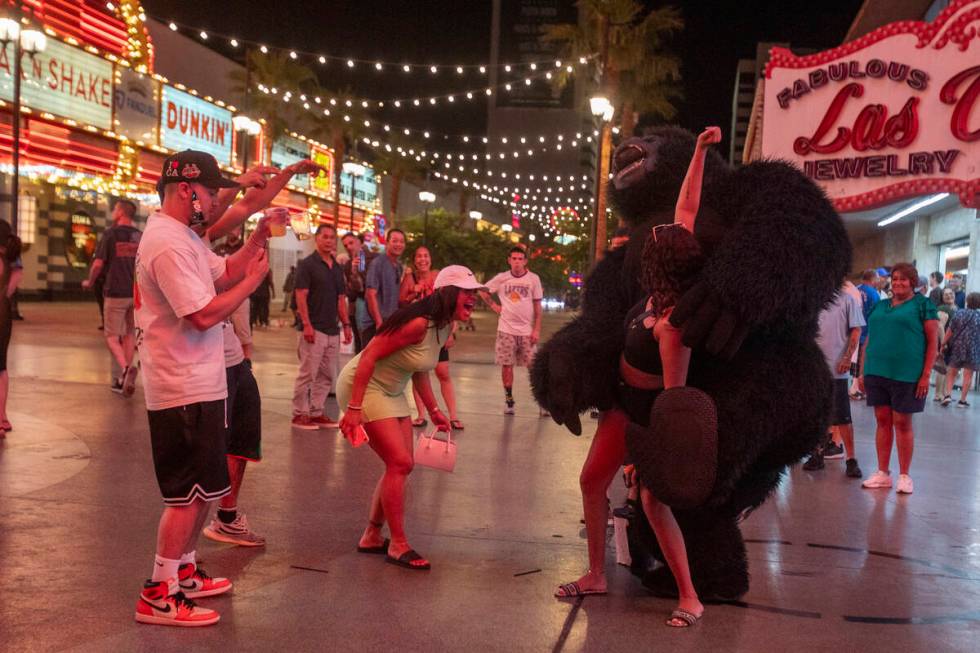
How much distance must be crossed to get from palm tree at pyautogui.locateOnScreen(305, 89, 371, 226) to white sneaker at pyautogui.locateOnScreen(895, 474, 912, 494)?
3730cm

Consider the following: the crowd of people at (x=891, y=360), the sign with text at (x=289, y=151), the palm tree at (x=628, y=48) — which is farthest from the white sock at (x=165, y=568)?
the sign with text at (x=289, y=151)

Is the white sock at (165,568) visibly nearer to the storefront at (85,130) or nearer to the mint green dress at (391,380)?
the mint green dress at (391,380)

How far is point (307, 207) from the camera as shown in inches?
1697

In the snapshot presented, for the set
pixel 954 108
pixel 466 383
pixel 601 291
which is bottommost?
pixel 466 383

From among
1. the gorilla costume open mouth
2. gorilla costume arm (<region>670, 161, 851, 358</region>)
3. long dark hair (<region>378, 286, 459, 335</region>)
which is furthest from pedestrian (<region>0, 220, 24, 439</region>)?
gorilla costume arm (<region>670, 161, 851, 358</region>)

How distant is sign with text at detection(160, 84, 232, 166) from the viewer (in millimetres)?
30047

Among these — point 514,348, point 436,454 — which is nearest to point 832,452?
point 514,348

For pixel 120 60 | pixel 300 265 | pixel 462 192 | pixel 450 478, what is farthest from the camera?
pixel 462 192

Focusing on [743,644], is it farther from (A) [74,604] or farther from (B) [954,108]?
(B) [954,108]

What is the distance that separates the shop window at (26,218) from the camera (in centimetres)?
2664

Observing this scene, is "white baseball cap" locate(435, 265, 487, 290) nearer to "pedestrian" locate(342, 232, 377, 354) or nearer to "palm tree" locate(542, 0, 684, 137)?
"pedestrian" locate(342, 232, 377, 354)

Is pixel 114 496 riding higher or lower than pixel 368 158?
lower

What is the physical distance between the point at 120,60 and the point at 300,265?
68.3 feet

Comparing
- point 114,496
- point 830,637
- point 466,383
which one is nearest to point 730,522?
point 830,637
